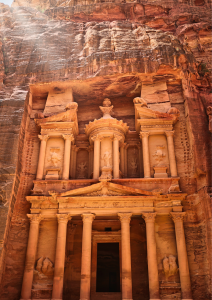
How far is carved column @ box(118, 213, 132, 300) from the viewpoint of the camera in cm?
1225

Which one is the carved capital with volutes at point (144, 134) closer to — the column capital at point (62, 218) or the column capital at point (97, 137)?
the column capital at point (97, 137)

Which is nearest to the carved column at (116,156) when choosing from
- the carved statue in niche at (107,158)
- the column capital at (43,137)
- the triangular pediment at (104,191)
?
the carved statue in niche at (107,158)

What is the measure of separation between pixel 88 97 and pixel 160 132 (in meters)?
5.47

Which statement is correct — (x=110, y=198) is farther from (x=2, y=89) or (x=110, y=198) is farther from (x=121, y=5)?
(x=121, y=5)

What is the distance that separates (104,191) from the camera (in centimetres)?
1397

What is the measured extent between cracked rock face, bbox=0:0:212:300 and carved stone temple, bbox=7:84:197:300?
0.68 meters

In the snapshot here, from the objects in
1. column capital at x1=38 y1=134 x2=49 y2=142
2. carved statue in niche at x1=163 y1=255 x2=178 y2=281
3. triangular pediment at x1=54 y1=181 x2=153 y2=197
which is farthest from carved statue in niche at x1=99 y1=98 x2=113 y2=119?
carved statue in niche at x1=163 y1=255 x2=178 y2=281

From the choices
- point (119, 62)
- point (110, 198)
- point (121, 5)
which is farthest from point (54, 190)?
point (121, 5)

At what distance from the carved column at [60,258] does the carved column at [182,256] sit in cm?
510

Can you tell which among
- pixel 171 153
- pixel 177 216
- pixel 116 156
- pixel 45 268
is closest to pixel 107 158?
pixel 116 156

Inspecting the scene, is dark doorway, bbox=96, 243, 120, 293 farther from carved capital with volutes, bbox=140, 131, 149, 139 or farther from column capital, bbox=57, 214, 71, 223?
carved capital with volutes, bbox=140, 131, 149, 139

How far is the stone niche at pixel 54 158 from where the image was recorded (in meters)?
15.4

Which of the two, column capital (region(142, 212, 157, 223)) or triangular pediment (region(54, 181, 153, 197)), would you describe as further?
triangular pediment (region(54, 181, 153, 197))

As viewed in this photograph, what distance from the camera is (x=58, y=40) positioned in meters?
19.5
